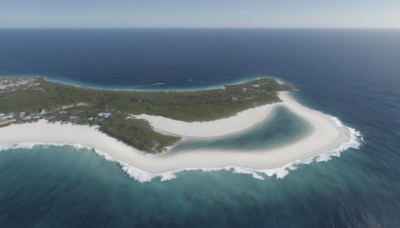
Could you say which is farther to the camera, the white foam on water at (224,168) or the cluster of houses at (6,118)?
the cluster of houses at (6,118)

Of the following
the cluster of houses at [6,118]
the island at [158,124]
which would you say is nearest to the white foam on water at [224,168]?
the island at [158,124]

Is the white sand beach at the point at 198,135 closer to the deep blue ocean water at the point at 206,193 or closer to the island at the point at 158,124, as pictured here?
the island at the point at 158,124

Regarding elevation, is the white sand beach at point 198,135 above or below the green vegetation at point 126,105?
below

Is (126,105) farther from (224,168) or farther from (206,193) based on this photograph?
(206,193)

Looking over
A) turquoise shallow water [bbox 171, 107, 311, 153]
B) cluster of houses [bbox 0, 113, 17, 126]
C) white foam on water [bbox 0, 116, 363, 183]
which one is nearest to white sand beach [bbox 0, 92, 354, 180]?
white foam on water [bbox 0, 116, 363, 183]

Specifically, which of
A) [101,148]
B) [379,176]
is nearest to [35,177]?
[101,148]

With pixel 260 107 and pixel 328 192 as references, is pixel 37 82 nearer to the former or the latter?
pixel 260 107

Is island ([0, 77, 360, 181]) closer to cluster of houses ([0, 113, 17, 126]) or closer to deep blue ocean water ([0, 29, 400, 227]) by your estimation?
cluster of houses ([0, 113, 17, 126])
